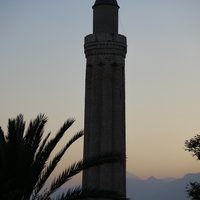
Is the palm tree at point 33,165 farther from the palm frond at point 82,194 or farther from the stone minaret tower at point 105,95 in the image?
the stone minaret tower at point 105,95

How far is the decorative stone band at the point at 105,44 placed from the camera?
32.6 meters

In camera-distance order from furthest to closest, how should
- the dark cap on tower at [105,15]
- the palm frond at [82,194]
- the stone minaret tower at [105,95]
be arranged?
the dark cap on tower at [105,15], the stone minaret tower at [105,95], the palm frond at [82,194]

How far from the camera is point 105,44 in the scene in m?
32.5

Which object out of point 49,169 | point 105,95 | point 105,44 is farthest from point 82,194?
point 105,44

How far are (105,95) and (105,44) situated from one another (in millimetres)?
3362

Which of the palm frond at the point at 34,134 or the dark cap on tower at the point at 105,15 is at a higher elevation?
the dark cap on tower at the point at 105,15

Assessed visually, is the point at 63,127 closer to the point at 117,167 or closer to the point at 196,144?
Result: the point at 196,144

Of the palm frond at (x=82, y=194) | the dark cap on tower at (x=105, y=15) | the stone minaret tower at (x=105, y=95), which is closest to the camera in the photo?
the palm frond at (x=82, y=194)

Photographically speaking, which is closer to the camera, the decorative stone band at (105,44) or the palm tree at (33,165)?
the palm tree at (33,165)

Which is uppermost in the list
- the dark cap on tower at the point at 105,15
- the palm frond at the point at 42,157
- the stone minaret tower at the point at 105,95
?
the dark cap on tower at the point at 105,15

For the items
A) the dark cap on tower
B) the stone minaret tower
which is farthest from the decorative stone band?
the dark cap on tower

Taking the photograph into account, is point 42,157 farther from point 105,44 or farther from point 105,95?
point 105,44

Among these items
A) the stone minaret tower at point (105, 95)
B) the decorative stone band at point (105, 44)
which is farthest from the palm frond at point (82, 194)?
the decorative stone band at point (105, 44)

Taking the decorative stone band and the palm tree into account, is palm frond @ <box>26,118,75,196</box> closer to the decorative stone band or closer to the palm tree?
the palm tree
